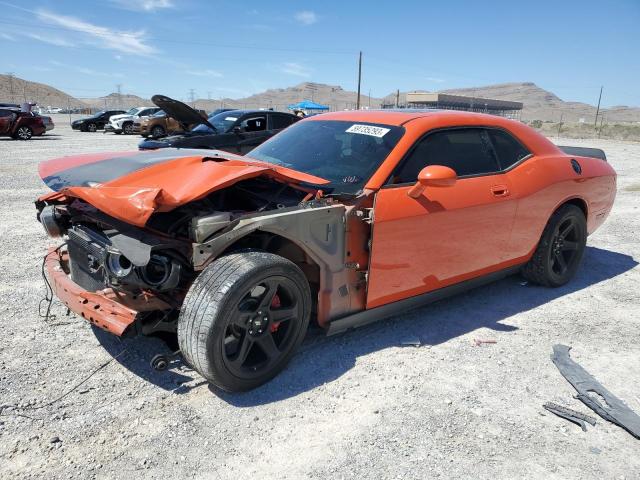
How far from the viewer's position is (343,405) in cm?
280

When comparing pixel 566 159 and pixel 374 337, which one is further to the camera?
pixel 566 159

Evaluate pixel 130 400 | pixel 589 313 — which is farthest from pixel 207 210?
pixel 589 313

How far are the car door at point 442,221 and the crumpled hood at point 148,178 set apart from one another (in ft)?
1.84

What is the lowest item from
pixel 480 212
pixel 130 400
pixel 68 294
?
pixel 130 400

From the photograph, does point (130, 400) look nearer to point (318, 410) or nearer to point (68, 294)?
point (68, 294)

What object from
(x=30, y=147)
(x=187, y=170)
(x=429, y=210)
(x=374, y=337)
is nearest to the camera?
(x=187, y=170)

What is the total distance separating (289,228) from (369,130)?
1.22 metres

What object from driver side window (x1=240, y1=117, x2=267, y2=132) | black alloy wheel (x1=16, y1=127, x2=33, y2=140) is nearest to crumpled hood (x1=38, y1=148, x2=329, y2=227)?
driver side window (x1=240, y1=117, x2=267, y2=132)

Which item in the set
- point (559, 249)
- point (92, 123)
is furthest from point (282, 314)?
point (92, 123)

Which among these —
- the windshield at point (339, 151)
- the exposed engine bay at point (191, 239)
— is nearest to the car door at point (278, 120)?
the windshield at point (339, 151)

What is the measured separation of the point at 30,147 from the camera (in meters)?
17.3

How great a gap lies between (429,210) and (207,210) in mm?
1493

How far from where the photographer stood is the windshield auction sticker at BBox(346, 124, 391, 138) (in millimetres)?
3567

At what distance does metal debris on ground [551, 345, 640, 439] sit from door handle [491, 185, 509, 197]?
1.24 metres
